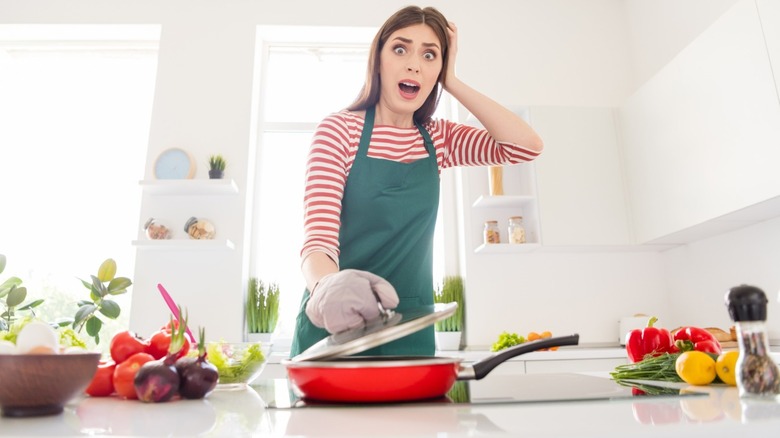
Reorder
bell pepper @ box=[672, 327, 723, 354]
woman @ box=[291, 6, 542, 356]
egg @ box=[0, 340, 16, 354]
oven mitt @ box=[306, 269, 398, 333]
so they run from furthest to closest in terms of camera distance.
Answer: woman @ box=[291, 6, 542, 356] < bell pepper @ box=[672, 327, 723, 354] < oven mitt @ box=[306, 269, 398, 333] < egg @ box=[0, 340, 16, 354]

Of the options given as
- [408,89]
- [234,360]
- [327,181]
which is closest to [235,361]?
[234,360]

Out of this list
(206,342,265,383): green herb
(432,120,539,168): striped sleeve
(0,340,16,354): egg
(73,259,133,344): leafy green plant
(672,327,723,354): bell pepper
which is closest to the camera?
(0,340,16,354): egg

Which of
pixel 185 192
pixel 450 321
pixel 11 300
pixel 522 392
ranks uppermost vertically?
pixel 185 192

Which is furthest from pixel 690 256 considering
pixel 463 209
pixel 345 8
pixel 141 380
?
pixel 141 380

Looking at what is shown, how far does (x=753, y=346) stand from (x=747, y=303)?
0.06 metres

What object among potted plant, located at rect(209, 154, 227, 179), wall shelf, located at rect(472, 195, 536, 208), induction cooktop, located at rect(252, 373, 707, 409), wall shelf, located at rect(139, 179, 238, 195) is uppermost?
potted plant, located at rect(209, 154, 227, 179)

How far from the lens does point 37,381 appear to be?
506 millimetres

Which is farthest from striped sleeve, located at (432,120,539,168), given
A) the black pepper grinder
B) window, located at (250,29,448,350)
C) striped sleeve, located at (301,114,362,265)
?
window, located at (250,29,448,350)

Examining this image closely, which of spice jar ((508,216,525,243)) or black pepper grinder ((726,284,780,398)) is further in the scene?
spice jar ((508,216,525,243))

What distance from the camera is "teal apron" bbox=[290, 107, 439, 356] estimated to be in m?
1.17

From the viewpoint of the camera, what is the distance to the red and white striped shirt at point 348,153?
3.32ft

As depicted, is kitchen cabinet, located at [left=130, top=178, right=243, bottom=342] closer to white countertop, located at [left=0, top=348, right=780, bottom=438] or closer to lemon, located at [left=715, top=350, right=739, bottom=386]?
white countertop, located at [left=0, top=348, right=780, bottom=438]

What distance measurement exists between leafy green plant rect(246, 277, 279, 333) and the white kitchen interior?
0.24ft

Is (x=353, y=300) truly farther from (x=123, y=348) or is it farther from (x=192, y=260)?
(x=192, y=260)
